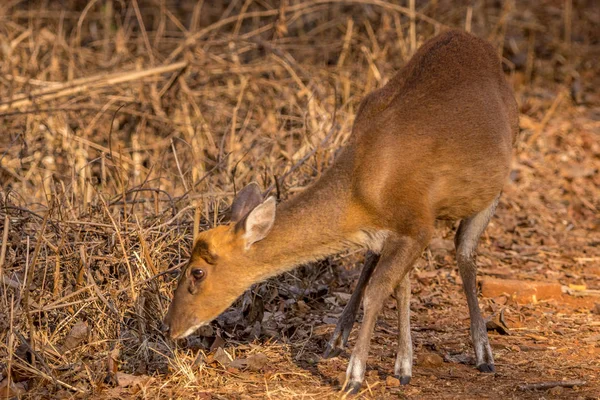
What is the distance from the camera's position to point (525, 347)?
611 cm

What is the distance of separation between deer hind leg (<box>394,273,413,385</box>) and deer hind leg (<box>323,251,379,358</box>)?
35 cm

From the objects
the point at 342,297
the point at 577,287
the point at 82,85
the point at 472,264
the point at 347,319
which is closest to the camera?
the point at 347,319

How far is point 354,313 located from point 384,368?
1.56 feet

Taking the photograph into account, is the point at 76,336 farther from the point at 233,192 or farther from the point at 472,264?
the point at 472,264

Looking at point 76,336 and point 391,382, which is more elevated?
point 76,336

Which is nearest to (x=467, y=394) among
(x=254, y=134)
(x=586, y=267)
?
(x=586, y=267)

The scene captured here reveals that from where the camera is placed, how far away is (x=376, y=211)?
537 centimetres

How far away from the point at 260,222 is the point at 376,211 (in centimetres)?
69

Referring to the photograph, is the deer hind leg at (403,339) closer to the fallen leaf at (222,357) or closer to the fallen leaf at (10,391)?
the fallen leaf at (222,357)

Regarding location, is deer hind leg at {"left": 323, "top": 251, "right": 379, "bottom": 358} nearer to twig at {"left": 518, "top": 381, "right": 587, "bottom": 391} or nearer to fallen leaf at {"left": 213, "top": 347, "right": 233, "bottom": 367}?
fallen leaf at {"left": 213, "top": 347, "right": 233, "bottom": 367}

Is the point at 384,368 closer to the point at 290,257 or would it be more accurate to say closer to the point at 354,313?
the point at 354,313

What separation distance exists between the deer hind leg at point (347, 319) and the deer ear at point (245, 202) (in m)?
0.97

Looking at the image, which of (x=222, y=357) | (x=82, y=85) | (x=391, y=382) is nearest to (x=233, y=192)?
(x=222, y=357)

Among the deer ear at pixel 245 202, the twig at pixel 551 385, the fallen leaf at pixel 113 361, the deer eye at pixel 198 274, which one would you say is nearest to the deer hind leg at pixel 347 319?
the deer ear at pixel 245 202
